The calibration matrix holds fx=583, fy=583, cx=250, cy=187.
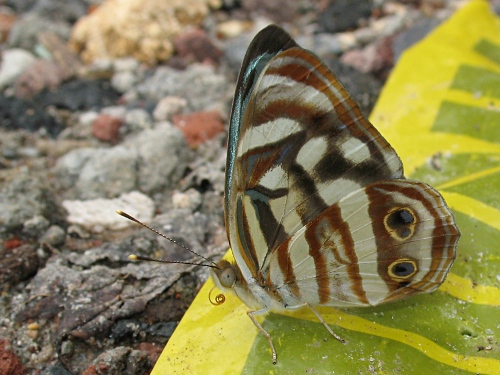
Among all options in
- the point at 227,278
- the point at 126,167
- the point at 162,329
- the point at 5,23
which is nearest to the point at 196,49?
the point at 126,167

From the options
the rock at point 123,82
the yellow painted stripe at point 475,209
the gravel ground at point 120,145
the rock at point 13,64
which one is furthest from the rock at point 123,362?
the rock at point 13,64

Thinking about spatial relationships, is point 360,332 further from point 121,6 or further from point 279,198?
point 121,6

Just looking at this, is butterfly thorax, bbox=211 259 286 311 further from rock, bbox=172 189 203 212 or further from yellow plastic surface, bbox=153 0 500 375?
rock, bbox=172 189 203 212

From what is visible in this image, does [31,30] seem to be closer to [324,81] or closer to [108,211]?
[108,211]

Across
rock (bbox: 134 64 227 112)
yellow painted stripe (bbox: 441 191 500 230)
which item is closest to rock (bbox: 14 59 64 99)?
rock (bbox: 134 64 227 112)

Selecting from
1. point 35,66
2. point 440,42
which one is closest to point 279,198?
point 440,42
